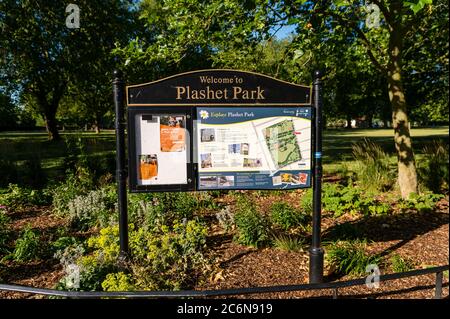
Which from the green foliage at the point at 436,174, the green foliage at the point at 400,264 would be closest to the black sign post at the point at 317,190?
the green foliage at the point at 400,264

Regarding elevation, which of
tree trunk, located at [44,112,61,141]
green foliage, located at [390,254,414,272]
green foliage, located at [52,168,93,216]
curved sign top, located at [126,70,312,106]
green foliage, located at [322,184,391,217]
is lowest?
green foliage, located at [390,254,414,272]

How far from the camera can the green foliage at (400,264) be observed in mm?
4147

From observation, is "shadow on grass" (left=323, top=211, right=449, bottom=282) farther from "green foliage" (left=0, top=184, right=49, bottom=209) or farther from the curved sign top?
"green foliage" (left=0, top=184, right=49, bottom=209)

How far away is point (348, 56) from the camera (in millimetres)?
8555

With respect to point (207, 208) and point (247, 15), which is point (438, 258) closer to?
point (207, 208)

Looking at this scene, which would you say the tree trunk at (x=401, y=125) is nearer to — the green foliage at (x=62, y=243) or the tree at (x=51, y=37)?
the green foliage at (x=62, y=243)

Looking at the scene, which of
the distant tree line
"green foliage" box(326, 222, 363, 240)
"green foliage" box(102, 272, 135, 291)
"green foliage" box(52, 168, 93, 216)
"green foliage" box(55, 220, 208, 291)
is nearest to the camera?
"green foliage" box(102, 272, 135, 291)

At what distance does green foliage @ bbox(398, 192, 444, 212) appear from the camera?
663cm

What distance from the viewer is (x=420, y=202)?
22.5ft

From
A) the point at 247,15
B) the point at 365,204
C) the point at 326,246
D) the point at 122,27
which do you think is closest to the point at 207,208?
the point at 326,246

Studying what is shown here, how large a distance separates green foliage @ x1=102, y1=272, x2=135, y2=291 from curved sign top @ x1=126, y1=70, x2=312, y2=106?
182 cm

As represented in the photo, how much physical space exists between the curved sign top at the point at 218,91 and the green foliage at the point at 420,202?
4.27m

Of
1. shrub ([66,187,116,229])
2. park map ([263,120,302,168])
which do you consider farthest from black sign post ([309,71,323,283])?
shrub ([66,187,116,229])

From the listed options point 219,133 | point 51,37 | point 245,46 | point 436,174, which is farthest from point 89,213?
point 51,37
